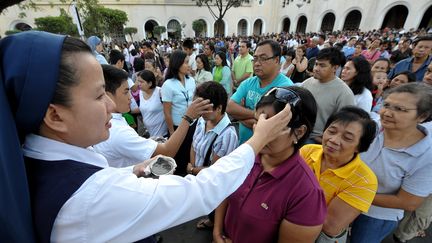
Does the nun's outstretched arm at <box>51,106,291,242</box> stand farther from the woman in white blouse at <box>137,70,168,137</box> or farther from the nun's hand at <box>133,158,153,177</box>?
the woman in white blouse at <box>137,70,168,137</box>

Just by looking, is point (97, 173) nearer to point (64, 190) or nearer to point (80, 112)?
point (64, 190)

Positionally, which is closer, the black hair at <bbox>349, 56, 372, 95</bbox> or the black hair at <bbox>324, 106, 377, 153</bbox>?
the black hair at <bbox>324, 106, 377, 153</bbox>

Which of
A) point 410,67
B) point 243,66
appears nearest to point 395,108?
point 410,67

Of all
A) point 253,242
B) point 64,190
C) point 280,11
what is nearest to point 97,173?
point 64,190

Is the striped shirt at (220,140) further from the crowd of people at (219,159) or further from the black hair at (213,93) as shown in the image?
the black hair at (213,93)

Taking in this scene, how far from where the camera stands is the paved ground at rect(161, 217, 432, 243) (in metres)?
2.84

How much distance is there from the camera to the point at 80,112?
869 millimetres

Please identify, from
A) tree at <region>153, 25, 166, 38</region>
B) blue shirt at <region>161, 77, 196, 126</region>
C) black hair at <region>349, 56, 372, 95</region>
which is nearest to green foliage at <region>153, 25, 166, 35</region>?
tree at <region>153, 25, 166, 38</region>

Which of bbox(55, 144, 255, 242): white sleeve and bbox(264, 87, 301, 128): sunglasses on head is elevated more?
→ bbox(264, 87, 301, 128): sunglasses on head

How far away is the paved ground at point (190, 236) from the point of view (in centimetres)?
284

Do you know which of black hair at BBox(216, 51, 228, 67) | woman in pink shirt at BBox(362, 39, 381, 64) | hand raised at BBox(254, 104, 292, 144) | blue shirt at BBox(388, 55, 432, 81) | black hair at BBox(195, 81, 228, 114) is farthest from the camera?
woman in pink shirt at BBox(362, 39, 381, 64)

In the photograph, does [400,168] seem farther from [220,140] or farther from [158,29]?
[158,29]

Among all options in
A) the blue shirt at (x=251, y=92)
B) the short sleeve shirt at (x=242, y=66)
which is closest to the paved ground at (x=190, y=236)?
the blue shirt at (x=251, y=92)

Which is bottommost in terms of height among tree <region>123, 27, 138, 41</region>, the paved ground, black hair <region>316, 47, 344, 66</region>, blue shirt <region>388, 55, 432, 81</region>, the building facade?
the paved ground
